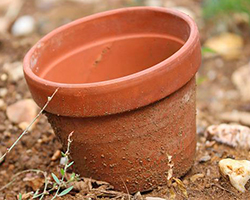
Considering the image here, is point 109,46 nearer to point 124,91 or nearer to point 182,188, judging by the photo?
point 124,91

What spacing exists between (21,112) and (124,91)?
3.92ft

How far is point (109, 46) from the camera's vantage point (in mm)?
2068

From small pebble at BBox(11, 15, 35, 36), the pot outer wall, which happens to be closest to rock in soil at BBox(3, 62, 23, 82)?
small pebble at BBox(11, 15, 35, 36)

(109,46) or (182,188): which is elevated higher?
(109,46)

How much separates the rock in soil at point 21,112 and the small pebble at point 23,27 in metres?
1.60

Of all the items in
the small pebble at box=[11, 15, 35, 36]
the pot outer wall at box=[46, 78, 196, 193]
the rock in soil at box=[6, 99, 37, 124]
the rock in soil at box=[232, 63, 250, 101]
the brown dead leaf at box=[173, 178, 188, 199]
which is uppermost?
the pot outer wall at box=[46, 78, 196, 193]

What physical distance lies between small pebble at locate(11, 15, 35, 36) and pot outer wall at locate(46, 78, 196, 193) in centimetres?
250

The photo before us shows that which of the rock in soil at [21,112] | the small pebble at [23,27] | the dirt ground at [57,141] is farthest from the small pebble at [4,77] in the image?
the small pebble at [23,27]

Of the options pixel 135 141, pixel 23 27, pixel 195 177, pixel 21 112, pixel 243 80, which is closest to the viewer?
pixel 135 141

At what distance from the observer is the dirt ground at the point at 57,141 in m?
1.81

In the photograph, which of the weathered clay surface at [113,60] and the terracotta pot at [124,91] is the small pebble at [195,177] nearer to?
the terracotta pot at [124,91]

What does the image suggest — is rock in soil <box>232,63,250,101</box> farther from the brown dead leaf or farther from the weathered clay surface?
the brown dead leaf

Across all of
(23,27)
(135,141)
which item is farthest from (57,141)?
(23,27)

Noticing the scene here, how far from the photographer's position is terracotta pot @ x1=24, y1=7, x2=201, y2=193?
1.55 metres
